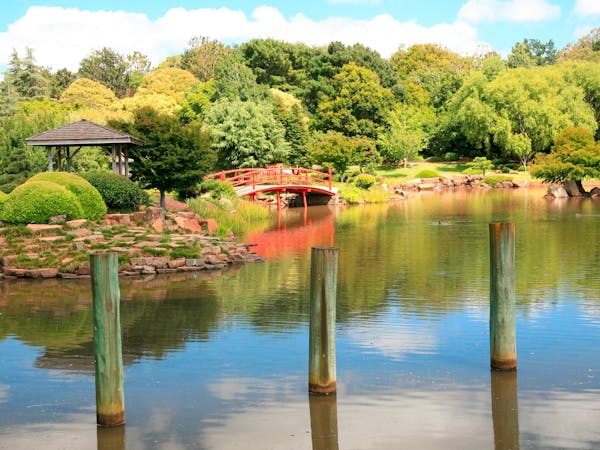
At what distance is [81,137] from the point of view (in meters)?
23.1

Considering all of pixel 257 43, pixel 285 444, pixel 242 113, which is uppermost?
pixel 257 43

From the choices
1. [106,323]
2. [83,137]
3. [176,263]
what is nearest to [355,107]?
[83,137]

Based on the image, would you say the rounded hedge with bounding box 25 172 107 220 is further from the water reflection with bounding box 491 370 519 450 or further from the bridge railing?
the bridge railing

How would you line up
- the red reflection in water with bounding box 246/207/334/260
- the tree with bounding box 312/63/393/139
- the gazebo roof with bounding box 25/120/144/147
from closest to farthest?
1. the red reflection in water with bounding box 246/207/334/260
2. the gazebo roof with bounding box 25/120/144/147
3. the tree with bounding box 312/63/393/139

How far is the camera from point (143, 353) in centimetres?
1038

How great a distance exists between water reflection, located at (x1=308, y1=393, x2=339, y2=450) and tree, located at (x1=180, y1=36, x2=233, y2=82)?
73686 millimetres

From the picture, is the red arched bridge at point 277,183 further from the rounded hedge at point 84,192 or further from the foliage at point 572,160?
the rounded hedge at point 84,192

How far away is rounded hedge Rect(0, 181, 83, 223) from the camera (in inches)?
709

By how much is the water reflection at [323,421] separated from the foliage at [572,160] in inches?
1367

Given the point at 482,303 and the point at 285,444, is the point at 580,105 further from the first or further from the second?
the point at 285,444

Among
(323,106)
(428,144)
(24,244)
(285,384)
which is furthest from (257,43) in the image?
(285,384)

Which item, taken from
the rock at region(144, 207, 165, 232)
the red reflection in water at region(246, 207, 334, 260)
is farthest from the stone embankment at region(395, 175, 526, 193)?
the rock at region(144, 207, 165, 232)

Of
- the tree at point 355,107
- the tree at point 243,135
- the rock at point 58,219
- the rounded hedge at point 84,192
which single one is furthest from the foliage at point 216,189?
the tree at point 355,107

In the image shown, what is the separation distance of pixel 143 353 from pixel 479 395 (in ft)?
14.3
